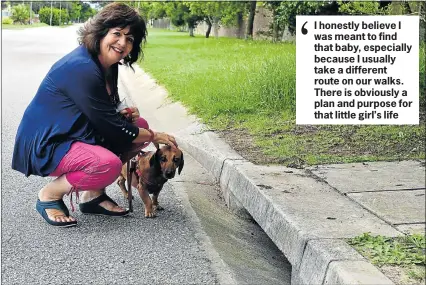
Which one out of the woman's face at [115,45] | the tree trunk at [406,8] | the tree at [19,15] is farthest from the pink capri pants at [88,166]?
the tree at [19,15]

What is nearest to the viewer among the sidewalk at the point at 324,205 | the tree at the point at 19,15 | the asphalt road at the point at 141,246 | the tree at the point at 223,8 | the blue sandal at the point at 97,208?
the sidewalk at the point at 324,205

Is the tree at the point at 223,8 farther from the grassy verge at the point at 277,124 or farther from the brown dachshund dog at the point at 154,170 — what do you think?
the brown dachshund dog at the point at 154,170

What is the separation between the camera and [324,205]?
4.45 m

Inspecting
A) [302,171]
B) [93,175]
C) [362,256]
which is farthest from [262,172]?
[362,256]

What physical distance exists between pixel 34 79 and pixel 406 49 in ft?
31.0

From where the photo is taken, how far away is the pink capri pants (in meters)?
4.41

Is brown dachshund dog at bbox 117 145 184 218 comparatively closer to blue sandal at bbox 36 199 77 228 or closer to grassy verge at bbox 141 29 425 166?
blue sandal at bbox 36 199 77 228

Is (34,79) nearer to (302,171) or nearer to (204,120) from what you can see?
(204,120)

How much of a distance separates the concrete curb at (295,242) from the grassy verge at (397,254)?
0.06 metres

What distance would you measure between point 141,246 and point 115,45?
1.34 m

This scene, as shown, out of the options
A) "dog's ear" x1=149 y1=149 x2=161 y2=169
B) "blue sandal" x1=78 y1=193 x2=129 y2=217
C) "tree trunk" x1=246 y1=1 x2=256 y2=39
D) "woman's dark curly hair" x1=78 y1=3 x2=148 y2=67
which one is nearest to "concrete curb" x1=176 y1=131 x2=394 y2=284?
"dog's ear" x1=149 y1=149 x2=161 y2=169

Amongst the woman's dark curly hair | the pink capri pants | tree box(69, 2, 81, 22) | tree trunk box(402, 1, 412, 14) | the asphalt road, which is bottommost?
tree box(69, 2, 81, 22)

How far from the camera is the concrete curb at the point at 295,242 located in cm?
330

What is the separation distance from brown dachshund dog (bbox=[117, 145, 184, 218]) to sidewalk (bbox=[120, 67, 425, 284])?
2.14 feet
